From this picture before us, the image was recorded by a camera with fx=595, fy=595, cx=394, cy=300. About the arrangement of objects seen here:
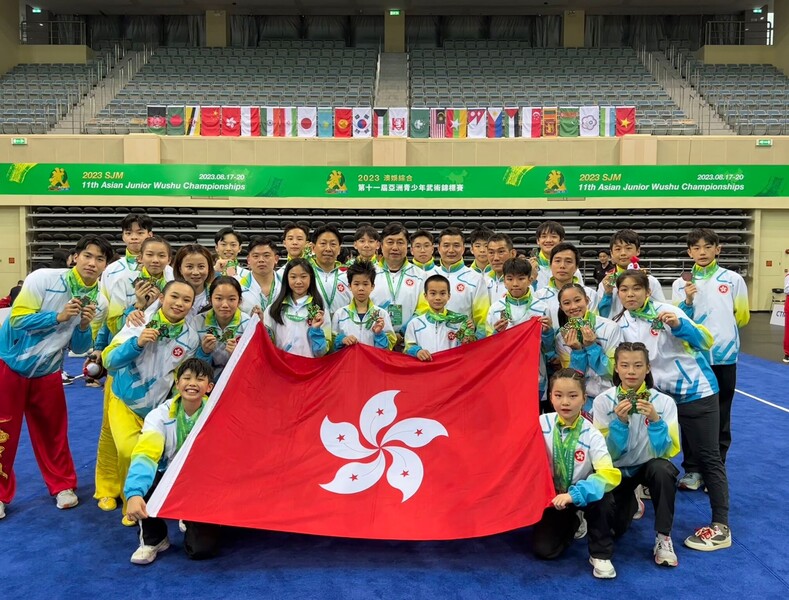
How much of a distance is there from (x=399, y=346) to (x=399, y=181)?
9.85m

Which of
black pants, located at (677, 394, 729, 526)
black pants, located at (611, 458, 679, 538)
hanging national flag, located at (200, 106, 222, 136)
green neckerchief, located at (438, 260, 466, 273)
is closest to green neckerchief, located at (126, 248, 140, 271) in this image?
green neckerchief, located at (438, 260, 466, 273)

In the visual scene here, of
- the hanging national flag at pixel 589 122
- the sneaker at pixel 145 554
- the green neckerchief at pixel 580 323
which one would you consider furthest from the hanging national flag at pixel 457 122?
the sneaker at pixel 145 554

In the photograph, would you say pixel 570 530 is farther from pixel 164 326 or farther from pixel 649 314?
pixel 164 326

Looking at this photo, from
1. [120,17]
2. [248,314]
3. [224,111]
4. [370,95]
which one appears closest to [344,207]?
[224,111]

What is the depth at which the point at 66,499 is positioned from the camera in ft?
12.0

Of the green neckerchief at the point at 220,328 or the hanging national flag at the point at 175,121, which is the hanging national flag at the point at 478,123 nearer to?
the hanging national flag at the point at 175,121

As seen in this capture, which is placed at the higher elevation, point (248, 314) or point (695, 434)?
point (248, 314)

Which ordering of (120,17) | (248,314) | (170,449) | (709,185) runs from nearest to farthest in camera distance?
(170,449)
(248,314)
(709,185)
(120,17)

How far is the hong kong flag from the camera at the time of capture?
288 centimetres

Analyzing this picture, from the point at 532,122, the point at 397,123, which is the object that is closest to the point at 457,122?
the point at 397,123

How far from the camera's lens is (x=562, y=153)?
13.8 meters

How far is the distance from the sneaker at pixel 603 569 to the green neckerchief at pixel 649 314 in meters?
1.24

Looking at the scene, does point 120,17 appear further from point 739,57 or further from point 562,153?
point 739,57

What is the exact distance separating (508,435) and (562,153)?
1180cm
